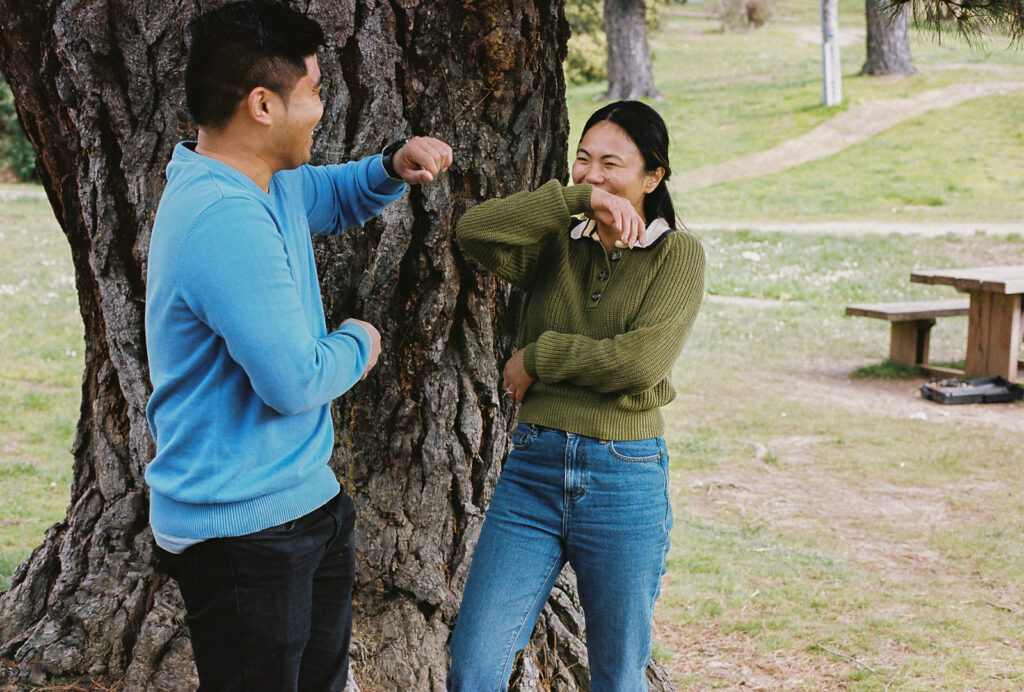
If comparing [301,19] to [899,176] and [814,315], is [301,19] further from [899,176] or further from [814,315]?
[899,176]

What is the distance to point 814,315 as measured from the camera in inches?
424

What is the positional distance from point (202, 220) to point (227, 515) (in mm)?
527

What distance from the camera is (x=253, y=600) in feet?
6.22

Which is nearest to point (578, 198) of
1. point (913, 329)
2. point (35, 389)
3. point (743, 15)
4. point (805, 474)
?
point (805, 474)

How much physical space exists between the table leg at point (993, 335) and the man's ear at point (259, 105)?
7.45 metres

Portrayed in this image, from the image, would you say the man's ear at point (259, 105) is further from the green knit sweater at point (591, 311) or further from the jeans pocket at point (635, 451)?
the jeans pocket at point (635, 451)

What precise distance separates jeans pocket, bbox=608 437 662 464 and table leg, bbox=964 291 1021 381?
259 inches

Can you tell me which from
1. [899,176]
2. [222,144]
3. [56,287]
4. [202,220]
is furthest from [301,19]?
[899,176]

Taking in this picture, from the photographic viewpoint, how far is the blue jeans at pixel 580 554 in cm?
232

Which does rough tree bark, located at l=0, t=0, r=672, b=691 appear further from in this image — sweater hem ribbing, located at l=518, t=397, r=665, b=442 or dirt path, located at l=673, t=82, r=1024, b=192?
dirt path, located at l=673, t=82, r=1024, b=192

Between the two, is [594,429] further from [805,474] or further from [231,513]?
[805,474]

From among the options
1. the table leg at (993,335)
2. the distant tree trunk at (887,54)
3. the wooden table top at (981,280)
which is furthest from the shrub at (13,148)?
the distant tree trunk at (887,54)

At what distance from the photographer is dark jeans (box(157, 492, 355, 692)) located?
1890 mm

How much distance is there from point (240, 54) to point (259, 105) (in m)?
0.09
